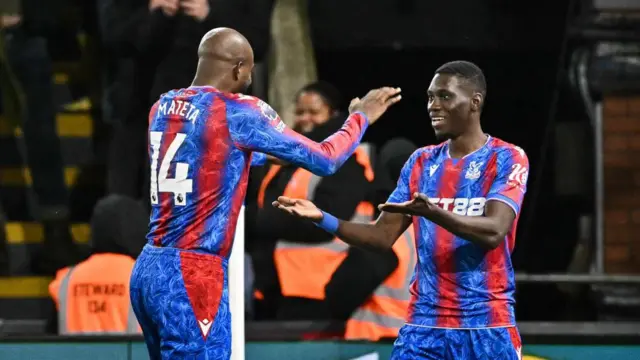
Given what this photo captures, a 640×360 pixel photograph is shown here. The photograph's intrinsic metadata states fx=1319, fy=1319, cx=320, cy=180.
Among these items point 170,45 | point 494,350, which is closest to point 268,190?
point 170,45

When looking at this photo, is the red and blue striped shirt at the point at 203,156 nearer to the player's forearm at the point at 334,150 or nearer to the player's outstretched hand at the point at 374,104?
the player's forearm at the point at 334,150

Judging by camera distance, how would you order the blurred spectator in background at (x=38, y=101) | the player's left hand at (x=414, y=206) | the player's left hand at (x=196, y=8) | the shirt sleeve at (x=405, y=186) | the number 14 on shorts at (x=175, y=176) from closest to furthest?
the player's left hand at (x=414, y=206) < the number 14 on shorts at (x=175, y=176) < the shirt sleeve at (x=405, y=186) < the player's left hand at (x=196, y=8) < the blurred spectator in background at (x=38, y=101)

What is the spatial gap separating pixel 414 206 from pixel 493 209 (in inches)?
15.5

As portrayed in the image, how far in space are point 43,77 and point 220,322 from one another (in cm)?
350

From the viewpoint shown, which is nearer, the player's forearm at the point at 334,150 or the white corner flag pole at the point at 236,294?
the player's forearm at the point at 334,150

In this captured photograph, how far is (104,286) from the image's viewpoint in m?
7.05

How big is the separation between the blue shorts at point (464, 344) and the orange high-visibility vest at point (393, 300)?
1907 mm

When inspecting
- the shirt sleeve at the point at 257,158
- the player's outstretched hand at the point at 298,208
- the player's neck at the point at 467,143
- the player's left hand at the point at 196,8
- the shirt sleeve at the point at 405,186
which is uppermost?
the player's left hand at the point at 196,8

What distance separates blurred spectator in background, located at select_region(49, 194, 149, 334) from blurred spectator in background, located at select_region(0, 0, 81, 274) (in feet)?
2.11

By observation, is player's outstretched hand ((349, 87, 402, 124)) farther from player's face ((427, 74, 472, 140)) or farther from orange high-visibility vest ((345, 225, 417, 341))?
orange high-visibility vest ((345, 225, 417, 341))

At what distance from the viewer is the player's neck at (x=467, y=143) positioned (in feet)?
16.7

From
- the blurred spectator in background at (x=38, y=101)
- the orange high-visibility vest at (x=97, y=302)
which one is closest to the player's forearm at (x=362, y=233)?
the orange high-visibility vest at (x=97, y=302)

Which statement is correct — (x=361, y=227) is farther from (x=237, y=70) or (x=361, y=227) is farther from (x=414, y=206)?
(x=237, y=70)

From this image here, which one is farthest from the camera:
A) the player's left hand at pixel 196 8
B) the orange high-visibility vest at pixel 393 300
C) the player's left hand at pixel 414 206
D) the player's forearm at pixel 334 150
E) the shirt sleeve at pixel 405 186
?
the player's left hand at pixel 196 8
